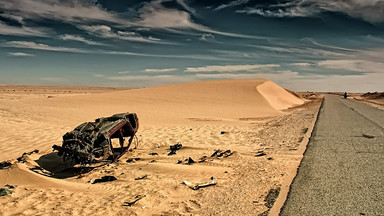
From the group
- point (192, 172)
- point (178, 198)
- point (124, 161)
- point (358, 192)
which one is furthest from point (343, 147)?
point (124, 161)

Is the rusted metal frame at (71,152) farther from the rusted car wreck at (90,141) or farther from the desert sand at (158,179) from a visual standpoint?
the desert sand at (158,179)

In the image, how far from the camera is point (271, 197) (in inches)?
190

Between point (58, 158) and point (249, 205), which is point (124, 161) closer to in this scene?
point (58, 158)

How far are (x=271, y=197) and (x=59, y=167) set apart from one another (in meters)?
6.41

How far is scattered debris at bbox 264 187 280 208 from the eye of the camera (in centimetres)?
452

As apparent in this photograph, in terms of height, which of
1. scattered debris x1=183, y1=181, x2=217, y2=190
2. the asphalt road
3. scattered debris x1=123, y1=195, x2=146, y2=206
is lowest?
scattered debris x1=123, y1=195, x2=146, y2=206

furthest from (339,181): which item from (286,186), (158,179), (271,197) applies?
(158,179)

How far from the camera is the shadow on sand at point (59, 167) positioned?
23.4 feet

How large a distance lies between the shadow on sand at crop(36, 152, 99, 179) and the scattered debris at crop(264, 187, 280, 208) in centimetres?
452

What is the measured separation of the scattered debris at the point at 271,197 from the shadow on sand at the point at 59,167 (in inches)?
178

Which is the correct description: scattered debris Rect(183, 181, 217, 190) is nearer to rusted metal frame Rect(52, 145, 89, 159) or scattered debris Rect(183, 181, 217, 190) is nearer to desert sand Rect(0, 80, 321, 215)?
desert sand Rect(0, 80, 321, 215)

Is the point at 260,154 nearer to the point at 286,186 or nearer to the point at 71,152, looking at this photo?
the point at 286,186

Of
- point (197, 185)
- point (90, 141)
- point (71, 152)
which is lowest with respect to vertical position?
point (197, 185)

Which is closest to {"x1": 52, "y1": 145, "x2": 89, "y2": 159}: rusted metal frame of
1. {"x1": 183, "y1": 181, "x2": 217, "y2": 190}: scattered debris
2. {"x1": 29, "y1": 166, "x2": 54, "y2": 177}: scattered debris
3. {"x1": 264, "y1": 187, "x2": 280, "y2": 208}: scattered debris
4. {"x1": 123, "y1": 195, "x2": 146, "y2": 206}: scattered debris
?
{"x1": 29, "y1": 166, "x2": 54, "y2": 177}: scattered debris
